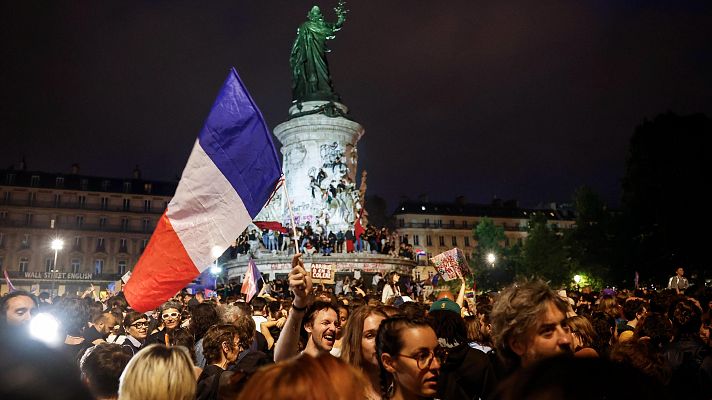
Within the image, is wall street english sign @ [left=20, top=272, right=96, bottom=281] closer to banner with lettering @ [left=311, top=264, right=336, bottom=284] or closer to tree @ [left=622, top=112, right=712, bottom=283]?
tree @ [left=622, top=112, right=712, bottom=283]

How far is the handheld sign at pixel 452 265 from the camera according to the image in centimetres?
1633

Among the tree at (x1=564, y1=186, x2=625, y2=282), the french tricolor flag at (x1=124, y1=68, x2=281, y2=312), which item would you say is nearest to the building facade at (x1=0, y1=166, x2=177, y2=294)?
the tree at (x1=564, y1=186, x2=625, y2=282)

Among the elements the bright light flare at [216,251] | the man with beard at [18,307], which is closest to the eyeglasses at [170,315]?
the man with beard at [18,307]

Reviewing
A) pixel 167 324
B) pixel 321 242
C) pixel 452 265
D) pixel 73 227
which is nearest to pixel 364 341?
pixel 167 324

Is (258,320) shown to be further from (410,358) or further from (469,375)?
(410,358)

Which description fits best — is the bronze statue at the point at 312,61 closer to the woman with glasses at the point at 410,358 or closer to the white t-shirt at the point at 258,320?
the white t-shirt at the point at 258,320

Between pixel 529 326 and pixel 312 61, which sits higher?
pixel 312 61

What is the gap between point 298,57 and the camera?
41.1m

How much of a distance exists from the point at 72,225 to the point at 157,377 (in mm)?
77273

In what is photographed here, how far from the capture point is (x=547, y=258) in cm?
6312

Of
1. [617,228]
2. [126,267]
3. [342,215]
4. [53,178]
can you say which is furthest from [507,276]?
[53,178]

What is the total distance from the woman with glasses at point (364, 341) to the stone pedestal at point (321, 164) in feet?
100

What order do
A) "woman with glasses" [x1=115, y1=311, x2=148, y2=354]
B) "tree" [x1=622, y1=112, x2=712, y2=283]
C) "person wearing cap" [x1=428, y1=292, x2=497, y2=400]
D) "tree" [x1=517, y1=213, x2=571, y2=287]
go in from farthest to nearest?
"tree" [x1=517, y1=213, x2=571, y2=287], "tree" [x1=622, y1=112, x2=712, y2=283], "woman with glasses" [x1=115, y1=311, x2=148, y2=354], "person wearing cap" [x1=428, y1=292, x2=497, y2=400]

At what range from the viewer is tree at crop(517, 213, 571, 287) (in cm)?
6284
